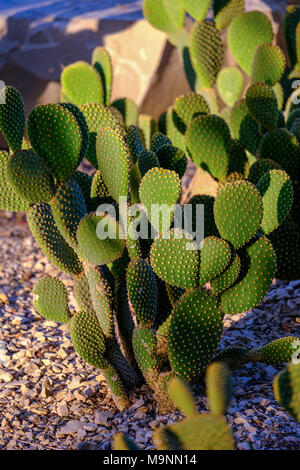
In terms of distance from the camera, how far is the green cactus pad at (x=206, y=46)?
253 cm

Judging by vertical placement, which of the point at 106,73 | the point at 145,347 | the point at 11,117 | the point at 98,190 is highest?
the point at 11,117

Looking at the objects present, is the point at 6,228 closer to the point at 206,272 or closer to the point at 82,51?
the point at 82,51

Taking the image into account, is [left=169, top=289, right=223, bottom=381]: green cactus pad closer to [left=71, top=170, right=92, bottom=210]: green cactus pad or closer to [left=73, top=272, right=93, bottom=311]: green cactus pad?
[left=73, top=272, right=93, bottom=311]: green cactus pad

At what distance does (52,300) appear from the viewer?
1739mm

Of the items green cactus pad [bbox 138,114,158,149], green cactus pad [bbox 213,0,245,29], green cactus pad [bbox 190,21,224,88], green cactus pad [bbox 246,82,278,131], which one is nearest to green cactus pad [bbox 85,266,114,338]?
green cactus pad [bbox 246,82,278,131]

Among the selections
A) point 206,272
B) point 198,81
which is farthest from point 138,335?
point 198,81

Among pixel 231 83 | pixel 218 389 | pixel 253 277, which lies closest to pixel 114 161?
pixel 253 277

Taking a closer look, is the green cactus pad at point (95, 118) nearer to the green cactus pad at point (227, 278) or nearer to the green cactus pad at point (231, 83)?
the green cactus pad at point (227, 278)

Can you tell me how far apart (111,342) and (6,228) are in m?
1.92

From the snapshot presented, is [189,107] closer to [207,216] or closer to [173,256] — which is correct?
[207,216]

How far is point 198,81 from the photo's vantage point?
9.15 ft

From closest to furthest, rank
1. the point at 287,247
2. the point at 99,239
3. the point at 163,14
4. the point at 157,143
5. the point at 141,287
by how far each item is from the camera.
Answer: the point at 99,239 < the point at 141,287 < the point at 157,143 < the point at 287,247 < the point at 163,14

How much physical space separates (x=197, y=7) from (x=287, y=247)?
105 cm

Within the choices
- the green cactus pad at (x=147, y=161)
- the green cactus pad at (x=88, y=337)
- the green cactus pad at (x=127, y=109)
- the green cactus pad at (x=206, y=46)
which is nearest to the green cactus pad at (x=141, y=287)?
the green cactus pad at (x=88, y=337)
